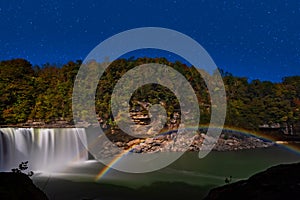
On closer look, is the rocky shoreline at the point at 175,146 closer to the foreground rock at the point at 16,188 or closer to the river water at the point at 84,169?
the river water at the point at 84,169

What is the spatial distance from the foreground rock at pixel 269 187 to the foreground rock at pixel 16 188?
2.79 meters

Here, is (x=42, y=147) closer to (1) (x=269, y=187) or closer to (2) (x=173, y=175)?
(2) (x=173, y=175)

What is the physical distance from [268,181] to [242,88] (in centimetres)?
3818

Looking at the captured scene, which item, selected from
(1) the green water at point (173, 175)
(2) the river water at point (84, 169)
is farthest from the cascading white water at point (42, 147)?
(1) the green water at point (173, 175)

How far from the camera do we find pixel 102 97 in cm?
3044

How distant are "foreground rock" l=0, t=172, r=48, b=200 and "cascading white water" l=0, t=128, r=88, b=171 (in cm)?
1345

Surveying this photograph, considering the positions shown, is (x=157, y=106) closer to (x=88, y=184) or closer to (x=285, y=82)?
(x=88, y=184)

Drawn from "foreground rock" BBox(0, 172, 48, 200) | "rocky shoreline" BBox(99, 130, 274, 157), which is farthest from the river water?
"foreground rock" BBox(0, 172, 48, 200)

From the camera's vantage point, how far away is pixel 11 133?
16.8m

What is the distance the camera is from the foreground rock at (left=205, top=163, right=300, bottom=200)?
10.1ft

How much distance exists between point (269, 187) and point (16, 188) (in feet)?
11.8

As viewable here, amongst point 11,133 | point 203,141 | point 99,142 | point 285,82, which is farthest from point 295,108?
point 11,133

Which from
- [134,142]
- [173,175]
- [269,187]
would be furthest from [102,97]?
[269,187]

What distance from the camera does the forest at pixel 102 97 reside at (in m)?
30.2
